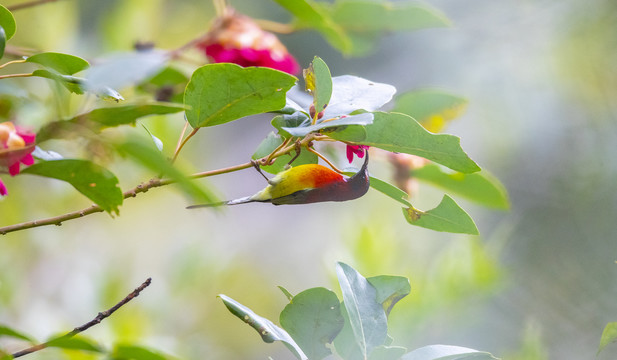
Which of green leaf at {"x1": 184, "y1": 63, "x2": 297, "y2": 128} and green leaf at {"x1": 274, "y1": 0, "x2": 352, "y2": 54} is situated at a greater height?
green leaf at {"x1": 274, "y1": 0, "x2": 352, "y2": 54}

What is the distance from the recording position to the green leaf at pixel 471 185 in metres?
0.54

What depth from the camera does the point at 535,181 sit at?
1.56m

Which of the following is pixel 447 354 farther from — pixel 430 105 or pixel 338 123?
pixel 430 105

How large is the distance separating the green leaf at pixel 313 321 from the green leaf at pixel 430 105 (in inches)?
11.2

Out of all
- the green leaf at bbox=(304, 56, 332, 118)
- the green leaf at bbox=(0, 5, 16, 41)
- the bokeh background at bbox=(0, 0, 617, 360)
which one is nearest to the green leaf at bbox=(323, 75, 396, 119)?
the green leaf at bbox=(304, 56, 332, 118)

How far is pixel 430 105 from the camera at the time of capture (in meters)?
0.59

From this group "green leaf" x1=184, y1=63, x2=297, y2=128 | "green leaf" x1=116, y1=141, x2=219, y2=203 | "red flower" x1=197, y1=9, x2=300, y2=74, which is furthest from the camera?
"red flower" x1=197, y1=9, x2=300, y2=74

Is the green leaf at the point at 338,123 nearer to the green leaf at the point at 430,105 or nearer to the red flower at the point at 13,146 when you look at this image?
the red flower at the point at 13,146

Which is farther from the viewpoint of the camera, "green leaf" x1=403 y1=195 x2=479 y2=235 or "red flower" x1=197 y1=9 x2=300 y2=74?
"red flower" x1=197 y1=9 x2=300 y2=74

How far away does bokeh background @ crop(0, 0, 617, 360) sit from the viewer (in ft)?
3.03

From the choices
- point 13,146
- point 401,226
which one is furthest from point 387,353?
point 401,226

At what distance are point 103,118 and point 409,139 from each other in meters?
0.17

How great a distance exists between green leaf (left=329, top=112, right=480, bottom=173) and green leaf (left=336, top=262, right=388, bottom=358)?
0.27 ft

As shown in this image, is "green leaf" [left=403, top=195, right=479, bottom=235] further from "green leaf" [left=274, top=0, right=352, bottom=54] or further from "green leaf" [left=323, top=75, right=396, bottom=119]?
"green leaf" [left=274, top=0, right=352, bottom=54]
